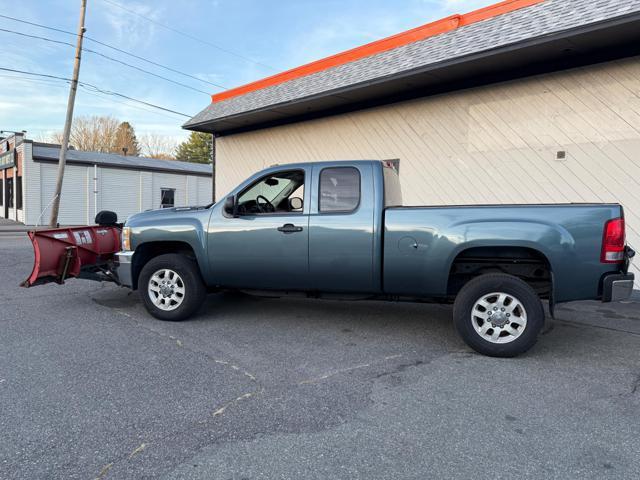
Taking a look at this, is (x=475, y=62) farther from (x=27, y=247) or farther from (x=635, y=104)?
(x=27, y=247)

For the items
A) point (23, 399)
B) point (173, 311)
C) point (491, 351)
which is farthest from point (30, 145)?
point (491, 351)

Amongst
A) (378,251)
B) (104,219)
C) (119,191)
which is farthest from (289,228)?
(119,191)

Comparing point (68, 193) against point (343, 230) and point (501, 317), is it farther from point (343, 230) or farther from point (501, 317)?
point (501, 317)

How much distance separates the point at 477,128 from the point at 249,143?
7046 millimetres

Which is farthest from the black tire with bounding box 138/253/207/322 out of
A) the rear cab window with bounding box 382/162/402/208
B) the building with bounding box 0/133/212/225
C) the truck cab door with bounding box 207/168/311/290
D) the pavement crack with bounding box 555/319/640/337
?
the building with bounding box 0/133/212/225

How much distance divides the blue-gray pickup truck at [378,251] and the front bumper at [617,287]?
0.04 feet

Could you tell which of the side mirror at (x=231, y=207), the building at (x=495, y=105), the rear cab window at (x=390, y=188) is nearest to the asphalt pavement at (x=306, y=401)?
the side mirror at (x=231, y=207)

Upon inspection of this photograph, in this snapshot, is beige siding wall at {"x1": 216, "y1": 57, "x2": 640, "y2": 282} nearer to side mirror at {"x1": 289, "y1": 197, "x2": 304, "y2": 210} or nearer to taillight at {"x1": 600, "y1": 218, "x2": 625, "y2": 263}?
taillight at {"x1": 600, "y1": 218, "x2": 625, "y2": 263}

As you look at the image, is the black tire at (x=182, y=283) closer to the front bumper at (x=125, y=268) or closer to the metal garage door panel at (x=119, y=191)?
the front bumper at (x=125, y=268)

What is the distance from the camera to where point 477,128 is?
8.47 metres

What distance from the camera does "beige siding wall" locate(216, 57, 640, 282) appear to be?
6.90 m

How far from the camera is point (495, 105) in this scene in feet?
26.9

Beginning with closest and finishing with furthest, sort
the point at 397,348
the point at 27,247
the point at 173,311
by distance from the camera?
the point at 397,348 < the point at 173,311 < the point at 27,247

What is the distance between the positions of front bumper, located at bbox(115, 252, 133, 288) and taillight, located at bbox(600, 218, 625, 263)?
5153 millimetres
